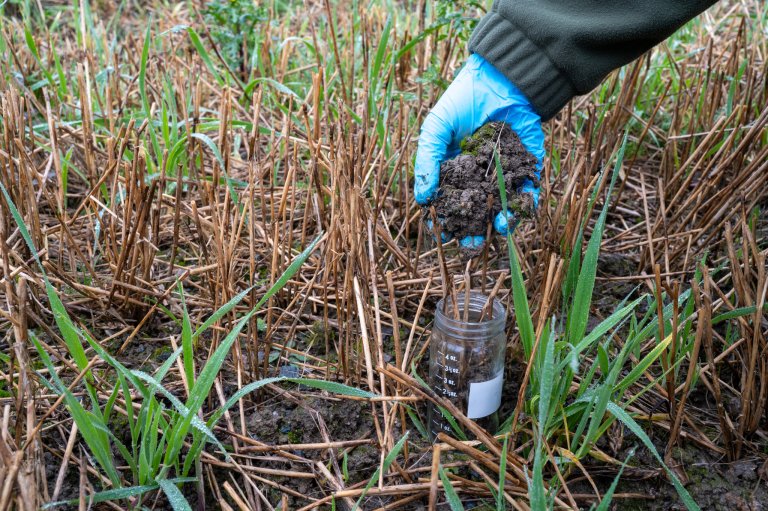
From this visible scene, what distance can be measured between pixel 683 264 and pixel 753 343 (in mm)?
474

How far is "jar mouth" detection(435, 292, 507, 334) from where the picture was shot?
1177mm

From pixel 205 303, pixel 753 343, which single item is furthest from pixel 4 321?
pixel 753 343

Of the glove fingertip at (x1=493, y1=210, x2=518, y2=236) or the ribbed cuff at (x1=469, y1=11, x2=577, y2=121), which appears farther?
the ribbed cuff at (x1=469, y1=11, x2=577, y2=121)

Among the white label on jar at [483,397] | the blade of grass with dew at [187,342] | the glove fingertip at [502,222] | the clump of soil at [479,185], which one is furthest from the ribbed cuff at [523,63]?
the blade of grass with dew at [187,342]

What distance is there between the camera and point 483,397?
4.01 feet

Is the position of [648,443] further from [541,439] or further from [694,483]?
[694,483]

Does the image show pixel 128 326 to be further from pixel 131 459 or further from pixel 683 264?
pixel 683 264

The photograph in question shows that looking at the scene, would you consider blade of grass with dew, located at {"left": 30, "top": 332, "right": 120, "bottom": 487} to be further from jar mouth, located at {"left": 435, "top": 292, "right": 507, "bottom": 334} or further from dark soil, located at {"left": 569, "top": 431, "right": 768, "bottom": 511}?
dark soil, located at {"left": 569, "top": 431, "right": 768, "bottom": 511}

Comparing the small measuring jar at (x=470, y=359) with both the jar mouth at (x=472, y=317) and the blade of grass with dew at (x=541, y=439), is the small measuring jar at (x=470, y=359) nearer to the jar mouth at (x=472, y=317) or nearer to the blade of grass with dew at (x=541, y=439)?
the jar mouth at (x=472, y=317)

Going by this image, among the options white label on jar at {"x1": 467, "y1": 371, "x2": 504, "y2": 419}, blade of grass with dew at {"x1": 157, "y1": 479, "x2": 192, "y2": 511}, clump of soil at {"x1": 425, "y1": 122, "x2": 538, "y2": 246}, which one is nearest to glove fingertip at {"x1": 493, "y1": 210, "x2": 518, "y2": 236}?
clump of soil at {"x1": 425, "y1": 122, "x2": 538, "y2": 246}

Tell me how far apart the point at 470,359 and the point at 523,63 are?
792mm

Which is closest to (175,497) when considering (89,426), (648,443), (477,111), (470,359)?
(89,426)

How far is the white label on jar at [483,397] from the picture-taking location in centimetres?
121

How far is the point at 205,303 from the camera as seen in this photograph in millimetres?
1510
